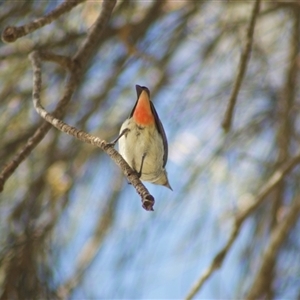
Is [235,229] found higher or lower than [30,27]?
lower

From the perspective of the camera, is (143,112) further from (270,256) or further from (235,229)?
Result: (270,256)

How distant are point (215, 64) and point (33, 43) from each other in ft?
2.88

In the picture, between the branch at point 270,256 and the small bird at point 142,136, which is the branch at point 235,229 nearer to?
the branch at point 270,256

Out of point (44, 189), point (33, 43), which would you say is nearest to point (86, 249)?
point (44, 189)

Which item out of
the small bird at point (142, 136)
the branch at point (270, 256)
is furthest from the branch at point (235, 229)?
the small bird at point (142, 136)

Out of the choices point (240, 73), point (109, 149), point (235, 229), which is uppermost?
point (240, 73)

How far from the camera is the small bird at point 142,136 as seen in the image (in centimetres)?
159

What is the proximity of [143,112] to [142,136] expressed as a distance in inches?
2.5

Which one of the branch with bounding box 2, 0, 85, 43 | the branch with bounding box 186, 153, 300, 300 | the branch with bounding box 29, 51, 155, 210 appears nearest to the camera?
the branch with bounding box 29, 51, 155, 210

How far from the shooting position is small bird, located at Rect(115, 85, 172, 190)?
1592 mm

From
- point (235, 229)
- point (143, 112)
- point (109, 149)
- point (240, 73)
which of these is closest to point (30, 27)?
point (143, 112)

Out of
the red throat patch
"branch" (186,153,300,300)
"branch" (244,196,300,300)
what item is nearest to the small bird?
the red throat patch

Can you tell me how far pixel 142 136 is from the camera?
63.4 inches

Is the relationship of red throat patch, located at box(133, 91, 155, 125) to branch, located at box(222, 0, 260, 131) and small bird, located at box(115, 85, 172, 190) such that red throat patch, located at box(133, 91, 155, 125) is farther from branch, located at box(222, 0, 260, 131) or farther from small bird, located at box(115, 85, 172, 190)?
branch, located at box(222, 0, 260, 131)
